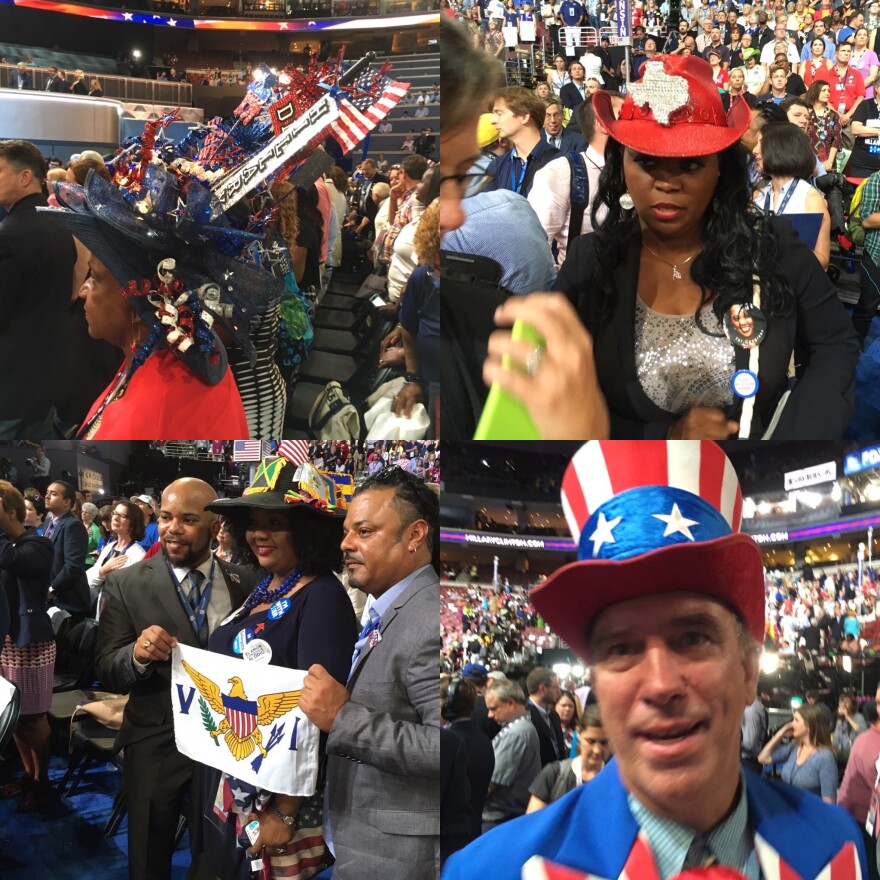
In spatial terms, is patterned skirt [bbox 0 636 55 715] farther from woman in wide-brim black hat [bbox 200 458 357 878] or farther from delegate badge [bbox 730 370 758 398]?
delegate badge [bbox 730 370 758 398]

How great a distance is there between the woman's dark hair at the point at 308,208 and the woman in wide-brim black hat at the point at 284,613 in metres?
0.63

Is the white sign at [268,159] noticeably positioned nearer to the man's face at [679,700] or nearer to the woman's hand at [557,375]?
the woman's hand at [557,375]

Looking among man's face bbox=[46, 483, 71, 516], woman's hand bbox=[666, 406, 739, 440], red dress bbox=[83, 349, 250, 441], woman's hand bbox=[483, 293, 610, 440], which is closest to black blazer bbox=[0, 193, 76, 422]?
red dress bbox=[83, 349, 250, 441]

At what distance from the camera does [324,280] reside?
109 inches

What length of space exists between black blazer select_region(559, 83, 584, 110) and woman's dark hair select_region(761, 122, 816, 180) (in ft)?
1.28

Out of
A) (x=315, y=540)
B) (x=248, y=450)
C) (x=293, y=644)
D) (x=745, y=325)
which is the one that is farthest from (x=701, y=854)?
(x=248, y=450)

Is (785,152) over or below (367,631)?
over

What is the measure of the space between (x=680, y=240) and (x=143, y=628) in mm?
1873

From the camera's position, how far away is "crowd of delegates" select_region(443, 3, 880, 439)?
2.09 m

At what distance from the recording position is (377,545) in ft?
8.81

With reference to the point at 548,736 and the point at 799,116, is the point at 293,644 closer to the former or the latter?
the point at 548,736

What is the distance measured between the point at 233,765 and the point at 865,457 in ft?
5.80

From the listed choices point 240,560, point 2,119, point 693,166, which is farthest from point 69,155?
point 693,166

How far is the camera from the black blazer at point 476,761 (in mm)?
2438
